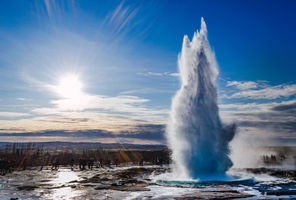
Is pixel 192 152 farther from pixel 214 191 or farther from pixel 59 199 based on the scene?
pixel 59 199

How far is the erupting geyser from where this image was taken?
101 ft

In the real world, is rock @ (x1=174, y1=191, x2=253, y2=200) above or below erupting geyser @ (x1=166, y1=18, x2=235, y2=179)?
below

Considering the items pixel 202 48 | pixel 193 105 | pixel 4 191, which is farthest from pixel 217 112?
pixel 4 191

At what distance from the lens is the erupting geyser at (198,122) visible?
1208 inches

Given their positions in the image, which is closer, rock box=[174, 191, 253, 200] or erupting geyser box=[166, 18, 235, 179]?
rock box=[174, 191, 253, 200]

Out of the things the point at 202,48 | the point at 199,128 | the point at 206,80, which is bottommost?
the point at 199,128

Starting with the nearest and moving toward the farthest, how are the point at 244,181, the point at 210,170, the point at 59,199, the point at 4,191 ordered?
the point at 59,199
the point at 4,191
the point at 244,181
the point at 210,170

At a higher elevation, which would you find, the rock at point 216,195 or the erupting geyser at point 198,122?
the erupting geyser at point 198,122

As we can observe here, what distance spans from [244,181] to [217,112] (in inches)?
358

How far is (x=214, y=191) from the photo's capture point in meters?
21.8

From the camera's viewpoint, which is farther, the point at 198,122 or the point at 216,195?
the point at 198,122

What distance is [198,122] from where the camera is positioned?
105 ft

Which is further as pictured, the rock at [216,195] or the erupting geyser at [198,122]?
the erupting geyser at [198,122]

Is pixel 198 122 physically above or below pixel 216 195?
above
